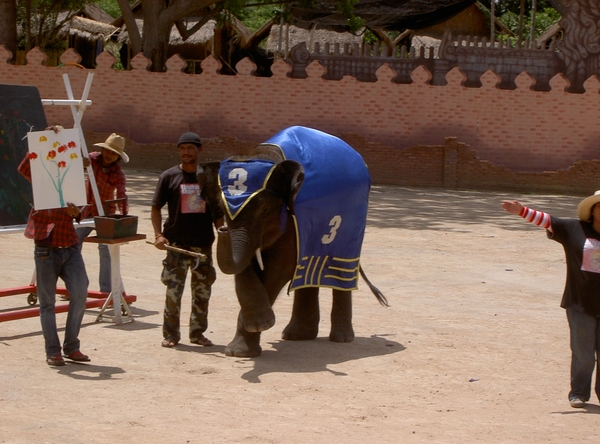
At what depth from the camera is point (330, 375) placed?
6.81 meters

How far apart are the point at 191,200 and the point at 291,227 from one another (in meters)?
0.77

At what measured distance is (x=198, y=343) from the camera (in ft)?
24.7

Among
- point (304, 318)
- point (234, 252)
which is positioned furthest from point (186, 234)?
point (304, 318)

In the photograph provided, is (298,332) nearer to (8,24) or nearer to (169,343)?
(169,343)

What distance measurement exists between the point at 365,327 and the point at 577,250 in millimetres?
2728

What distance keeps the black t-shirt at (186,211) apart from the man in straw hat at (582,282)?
7.79 feet

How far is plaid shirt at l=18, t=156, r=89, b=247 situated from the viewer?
6691mm

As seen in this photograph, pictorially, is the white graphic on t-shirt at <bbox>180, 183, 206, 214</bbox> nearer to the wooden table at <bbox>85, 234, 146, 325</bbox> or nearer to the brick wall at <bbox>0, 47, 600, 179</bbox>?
the wooden table at <bbox>85, 234, 146, 325</bbox>

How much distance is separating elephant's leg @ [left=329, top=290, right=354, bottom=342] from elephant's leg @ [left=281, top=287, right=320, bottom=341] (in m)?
0.15

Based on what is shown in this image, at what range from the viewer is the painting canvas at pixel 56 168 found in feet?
22.8

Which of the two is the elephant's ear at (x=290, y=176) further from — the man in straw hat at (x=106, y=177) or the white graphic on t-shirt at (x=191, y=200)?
the man in straw hat at (x=106, y=177)

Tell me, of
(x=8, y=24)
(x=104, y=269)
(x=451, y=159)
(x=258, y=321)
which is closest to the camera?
(x=258, y=321)

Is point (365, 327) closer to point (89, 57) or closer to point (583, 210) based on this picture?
point (583, 210)

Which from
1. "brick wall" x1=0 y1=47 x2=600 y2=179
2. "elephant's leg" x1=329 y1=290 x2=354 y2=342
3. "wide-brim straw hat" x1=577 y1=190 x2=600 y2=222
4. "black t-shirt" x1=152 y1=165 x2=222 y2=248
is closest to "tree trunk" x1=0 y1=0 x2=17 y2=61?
"brick wall" x1=0 y1=47 x2=600 y2=179
